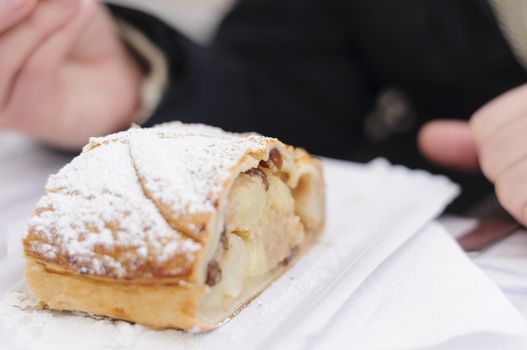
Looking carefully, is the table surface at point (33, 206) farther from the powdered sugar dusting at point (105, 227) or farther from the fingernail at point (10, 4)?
the fingernail at point (10, 4)

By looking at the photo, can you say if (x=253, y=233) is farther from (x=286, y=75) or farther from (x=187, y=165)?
(x=286, y=75)

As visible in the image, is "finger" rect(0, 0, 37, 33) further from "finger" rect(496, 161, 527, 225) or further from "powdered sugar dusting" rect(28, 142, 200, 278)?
"finger" rect(496, 161, 527, 225)

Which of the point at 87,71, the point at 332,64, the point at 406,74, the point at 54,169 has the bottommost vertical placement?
the point at 54,169

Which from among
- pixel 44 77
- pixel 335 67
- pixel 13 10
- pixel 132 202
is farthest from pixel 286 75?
pixel 132 202

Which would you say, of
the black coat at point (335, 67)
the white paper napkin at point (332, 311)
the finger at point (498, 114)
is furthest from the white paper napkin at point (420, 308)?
the black coat at point (335, 67)

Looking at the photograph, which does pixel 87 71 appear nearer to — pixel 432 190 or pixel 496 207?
pixel 432 190

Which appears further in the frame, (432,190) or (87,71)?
(87,71)

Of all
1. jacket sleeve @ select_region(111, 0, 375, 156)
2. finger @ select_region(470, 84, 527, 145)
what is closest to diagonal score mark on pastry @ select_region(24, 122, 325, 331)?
finger @ select_region(470, 84, 527, 145)

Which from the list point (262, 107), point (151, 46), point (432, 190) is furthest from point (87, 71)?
point (432, 190)
